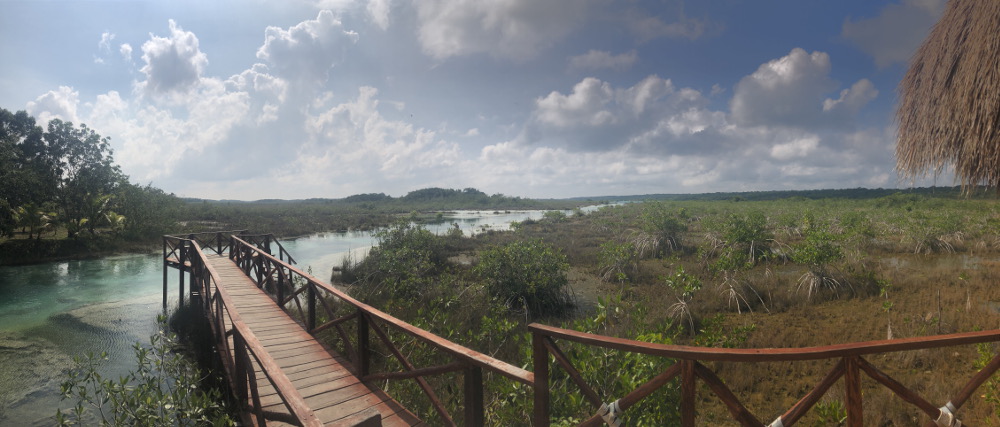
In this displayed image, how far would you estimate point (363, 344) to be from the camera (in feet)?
15.2

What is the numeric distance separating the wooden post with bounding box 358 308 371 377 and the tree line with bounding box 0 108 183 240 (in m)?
29.4

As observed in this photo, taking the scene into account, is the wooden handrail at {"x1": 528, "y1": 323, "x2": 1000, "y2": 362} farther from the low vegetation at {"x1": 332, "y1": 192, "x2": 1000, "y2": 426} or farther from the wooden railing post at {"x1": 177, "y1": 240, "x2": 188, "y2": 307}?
the wooden railing post at {"x1": 177, "y1": 240, "x2": 188, "y2": 307}

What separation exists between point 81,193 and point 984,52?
133ft

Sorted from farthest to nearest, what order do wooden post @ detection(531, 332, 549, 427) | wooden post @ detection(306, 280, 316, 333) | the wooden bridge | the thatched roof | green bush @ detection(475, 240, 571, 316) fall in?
green bush @ detection(475, 240, 571, 316)
wooden post @ detection(306, 280, 316, 333)
the thatched roof
wooden post @ detection(531, 332, 549, 427)
the wooden bridge

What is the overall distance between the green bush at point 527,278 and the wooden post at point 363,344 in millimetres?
5426

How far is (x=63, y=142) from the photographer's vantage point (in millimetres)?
27047

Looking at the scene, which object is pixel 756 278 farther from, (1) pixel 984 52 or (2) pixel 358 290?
(2) pixel 358 290

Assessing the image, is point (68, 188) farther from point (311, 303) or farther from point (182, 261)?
point (311, 303)

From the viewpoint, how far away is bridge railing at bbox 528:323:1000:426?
1.81 meters

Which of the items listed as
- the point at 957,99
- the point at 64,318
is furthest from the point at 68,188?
the point at 957,99

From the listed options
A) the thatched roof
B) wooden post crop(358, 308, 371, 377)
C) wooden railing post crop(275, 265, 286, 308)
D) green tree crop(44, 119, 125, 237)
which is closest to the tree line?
green tree crop(44, 119, 125, 237)

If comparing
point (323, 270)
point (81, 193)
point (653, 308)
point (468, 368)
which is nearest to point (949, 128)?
point (653, 308)

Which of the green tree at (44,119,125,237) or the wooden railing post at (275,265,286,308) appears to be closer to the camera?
the wooden railing post at (275,265,286,308)

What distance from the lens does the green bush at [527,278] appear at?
10219 mm
